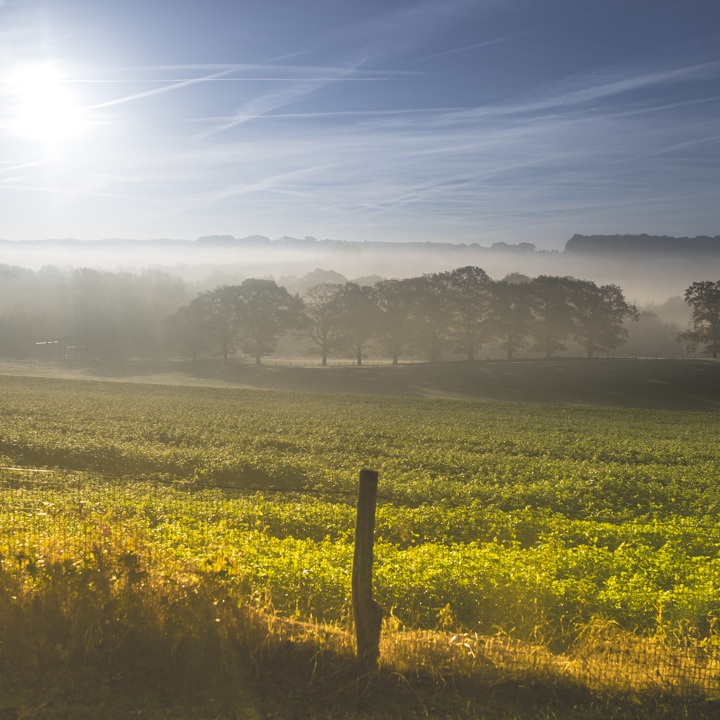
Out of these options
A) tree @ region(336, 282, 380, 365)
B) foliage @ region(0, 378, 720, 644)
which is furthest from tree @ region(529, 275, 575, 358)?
foliage @ region(0, 378, 720, 644)

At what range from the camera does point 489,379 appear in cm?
8875

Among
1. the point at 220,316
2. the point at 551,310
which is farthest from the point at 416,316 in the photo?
the point at 220,316

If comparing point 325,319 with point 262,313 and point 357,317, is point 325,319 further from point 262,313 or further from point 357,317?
point 262,313

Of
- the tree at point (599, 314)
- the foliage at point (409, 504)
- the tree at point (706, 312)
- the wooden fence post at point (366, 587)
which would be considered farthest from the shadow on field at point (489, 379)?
the wooden fence post at point (366, 587)

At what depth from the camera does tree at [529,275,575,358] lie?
10946 centimetres

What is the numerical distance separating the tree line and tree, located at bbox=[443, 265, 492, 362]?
16cm

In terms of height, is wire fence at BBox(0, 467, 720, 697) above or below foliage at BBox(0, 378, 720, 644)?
above

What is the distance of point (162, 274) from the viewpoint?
19725cm

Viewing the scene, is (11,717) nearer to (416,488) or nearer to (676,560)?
(676,560)

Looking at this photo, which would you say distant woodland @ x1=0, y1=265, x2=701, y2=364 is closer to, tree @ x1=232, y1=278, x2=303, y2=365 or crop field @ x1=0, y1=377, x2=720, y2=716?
tree @ x1=232, y1=278, x2=303, y2=365

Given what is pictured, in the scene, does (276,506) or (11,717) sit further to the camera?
(276,506)

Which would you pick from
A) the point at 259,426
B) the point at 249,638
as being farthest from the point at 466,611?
the point at 259,426

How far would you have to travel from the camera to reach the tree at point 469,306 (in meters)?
110

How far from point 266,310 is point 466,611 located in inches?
4063
